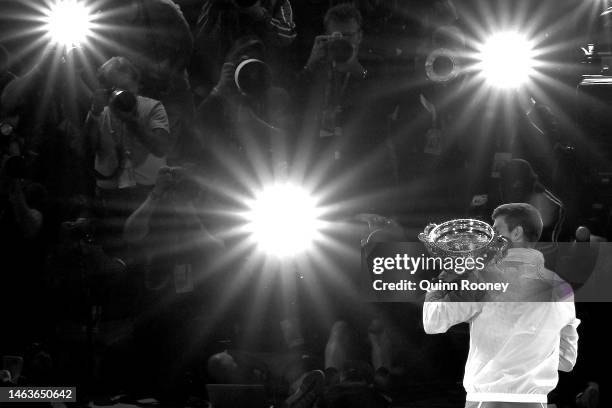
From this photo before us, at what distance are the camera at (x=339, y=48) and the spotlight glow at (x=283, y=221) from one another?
38.0 inches

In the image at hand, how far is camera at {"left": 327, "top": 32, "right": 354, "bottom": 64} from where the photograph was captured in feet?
19.9

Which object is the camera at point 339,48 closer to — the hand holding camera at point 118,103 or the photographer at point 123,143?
the photographer at point 123,143

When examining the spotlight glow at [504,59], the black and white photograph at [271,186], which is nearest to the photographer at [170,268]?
the black and white photograph at [271,186]

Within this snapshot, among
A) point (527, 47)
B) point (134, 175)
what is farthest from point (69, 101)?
point (527, 47)

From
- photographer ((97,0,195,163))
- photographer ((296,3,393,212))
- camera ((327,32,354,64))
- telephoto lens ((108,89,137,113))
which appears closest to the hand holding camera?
telephoto lens ((108,89,137,113))

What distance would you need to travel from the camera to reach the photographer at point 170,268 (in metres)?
5.75

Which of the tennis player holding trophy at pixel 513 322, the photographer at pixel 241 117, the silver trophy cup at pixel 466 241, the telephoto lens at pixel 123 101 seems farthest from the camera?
the photographer at pixel 241 117

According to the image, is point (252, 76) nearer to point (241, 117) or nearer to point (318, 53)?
point (241, 117)

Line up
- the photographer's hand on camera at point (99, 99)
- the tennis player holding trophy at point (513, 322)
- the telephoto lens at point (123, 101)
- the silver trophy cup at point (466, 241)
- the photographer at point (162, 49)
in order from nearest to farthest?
the tennis player holding trophy at point (513, 322) → the silver trophy cup at point (466, 241) → the telephoto lens at point (123, 101) → the photographer's hand on camera at point (99, 99) → the photographer at point (162, 49)

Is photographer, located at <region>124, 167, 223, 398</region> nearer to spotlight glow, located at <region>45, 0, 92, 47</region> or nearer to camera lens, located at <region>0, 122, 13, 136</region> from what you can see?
camera lens, located at <region>0, 122, 13, 136</region>

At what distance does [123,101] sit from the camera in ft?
18.8

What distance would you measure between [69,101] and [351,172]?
205 centimetres

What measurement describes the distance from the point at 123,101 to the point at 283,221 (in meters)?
1.32

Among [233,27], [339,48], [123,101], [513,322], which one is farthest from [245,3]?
[513,322]
